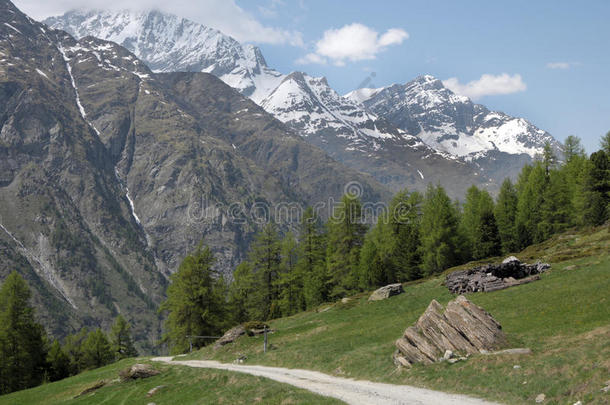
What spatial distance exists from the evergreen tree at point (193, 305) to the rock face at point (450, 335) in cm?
3709

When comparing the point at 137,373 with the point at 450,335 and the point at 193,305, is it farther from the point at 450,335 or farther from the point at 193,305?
the point at 450,335

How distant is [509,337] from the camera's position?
24531 millimetres

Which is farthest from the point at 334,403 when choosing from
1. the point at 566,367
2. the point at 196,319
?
the point at 196,319

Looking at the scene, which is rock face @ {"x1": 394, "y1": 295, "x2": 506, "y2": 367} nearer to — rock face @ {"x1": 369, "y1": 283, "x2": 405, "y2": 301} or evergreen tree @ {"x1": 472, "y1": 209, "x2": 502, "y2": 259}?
rock face @ {"x1": 369, "y1": 283, "x2": 405, "y2": 301}

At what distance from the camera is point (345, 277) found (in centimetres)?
6391

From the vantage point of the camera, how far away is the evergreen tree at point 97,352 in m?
86.1

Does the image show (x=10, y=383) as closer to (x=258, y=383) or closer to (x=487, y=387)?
(x=258, y=383)

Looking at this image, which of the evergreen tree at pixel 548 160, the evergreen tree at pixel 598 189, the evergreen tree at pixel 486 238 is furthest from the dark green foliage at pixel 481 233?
the evergreen tree at pixel 548 160

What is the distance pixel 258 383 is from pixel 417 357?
31.2ft

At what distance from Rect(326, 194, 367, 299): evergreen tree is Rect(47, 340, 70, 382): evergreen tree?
5050 centimetres

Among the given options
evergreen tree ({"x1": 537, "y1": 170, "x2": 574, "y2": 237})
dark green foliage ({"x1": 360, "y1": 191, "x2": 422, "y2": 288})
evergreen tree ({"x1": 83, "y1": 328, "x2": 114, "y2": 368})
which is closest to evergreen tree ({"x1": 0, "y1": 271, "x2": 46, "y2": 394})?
evergreen tree ({"x1": 83, "y1": 328, "x2": 114, "y2": 368})

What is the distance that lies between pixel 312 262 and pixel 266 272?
A: 26.0 ft

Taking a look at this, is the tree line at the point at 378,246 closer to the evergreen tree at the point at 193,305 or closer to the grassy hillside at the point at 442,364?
the evergreen tree at the point at 193,305

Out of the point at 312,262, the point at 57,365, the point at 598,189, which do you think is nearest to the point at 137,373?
the point at 312,262
